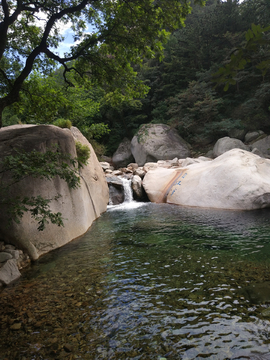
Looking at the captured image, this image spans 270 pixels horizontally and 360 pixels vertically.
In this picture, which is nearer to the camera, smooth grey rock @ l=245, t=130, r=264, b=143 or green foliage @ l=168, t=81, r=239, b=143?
smooth grey rock @ l=245, t=130, r=264, b=143

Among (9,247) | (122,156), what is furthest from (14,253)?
(122,156)

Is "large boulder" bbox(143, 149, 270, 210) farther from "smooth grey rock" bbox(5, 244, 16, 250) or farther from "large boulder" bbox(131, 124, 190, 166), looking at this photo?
"large boulder" bbox(131, 124, 190, 166)

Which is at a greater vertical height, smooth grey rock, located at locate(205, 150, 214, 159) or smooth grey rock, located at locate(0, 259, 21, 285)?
smooth grey rock, located at locate(205, 150, 214, 159)

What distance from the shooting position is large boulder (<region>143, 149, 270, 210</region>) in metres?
9.85

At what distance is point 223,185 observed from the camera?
10.8m

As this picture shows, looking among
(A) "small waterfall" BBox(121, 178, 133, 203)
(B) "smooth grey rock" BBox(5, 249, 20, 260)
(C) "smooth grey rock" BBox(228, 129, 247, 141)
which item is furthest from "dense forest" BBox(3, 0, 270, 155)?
(B) "smooth grey rock" BBox(5, 249, 20, 260)

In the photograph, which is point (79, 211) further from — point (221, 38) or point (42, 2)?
point (221, 38)

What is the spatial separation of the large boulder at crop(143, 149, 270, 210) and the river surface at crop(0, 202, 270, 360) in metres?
3.58

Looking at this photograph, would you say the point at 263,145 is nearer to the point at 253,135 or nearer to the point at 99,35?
the point at 253,135

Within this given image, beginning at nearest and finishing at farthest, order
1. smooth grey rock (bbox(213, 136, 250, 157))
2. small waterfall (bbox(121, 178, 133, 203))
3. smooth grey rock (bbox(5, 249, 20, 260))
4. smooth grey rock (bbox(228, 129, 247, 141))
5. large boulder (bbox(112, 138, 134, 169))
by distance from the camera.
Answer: smooth grey rock (bbox(5, 249, 20, 260)) < small waterfall (bbox(121, 178, 133, 203)) < smooth grey rock (bbox(213, 136, 250, 157)) < smooth grey rock (bbox(228, 129, 247, 141)) < large boulder (bbox(112, 138, 134, 169))

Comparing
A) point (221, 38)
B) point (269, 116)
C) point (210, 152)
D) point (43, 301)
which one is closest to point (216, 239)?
point (43, 301)

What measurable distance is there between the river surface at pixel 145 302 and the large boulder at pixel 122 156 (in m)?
20.1

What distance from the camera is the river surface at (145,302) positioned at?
8.60ft

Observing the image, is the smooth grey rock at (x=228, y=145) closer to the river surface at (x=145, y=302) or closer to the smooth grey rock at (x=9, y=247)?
the river surface at (x=145, y=302)
